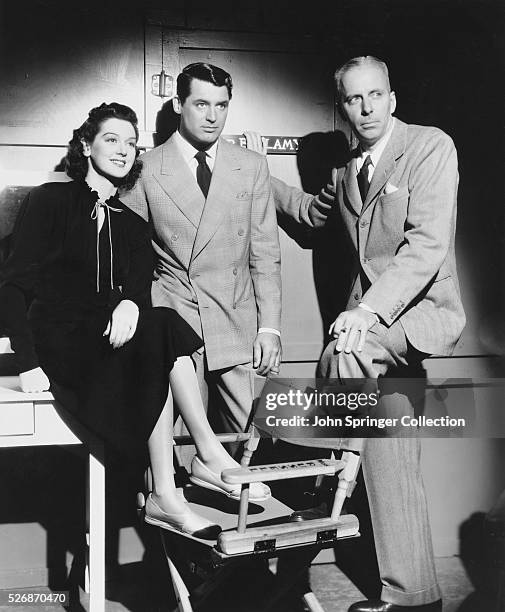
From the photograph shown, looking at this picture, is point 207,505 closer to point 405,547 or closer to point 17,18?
point 405,547

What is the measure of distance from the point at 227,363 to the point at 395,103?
1.13m

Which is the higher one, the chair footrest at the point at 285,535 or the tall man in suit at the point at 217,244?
the tall man in suit at the point at 217,244

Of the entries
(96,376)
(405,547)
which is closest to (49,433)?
(96,376)

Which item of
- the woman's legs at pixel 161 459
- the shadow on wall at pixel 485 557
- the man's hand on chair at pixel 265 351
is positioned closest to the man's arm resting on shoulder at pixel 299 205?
the man's hand on chair at pixel 265 351

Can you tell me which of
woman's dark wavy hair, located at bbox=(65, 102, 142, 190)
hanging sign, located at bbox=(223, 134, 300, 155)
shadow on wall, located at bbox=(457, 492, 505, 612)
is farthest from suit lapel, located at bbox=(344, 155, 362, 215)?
shadow on wall, located at bbox=(457, 492, 505, 612)

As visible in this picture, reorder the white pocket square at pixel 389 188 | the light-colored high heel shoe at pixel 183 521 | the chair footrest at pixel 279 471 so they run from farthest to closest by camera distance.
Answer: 1. the white pocket square at pixel 389 188
2. the light-colored high heel shoe at pixel 183 521
3. the chair footrest at pixel 279 471

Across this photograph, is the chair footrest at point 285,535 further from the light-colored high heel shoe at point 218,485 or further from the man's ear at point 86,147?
the man's ear at point 86,147

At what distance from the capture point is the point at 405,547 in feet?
7.68

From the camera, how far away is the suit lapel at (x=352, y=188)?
2.52m

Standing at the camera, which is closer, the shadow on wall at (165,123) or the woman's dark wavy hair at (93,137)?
the woman's dark wavy hair at (93,137)

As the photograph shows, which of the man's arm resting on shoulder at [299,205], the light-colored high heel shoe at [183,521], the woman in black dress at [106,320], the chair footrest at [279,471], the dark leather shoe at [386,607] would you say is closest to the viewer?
the chair footrest at [279,471]

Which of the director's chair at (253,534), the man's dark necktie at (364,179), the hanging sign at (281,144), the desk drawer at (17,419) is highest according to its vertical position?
the hanging sign at (281,144)

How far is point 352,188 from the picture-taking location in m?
2.54

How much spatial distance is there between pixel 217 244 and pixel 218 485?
0.83 m
